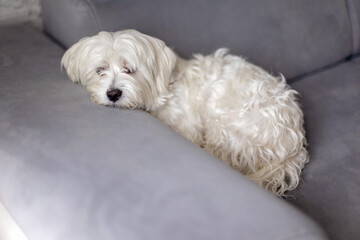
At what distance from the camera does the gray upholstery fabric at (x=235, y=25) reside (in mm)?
1787

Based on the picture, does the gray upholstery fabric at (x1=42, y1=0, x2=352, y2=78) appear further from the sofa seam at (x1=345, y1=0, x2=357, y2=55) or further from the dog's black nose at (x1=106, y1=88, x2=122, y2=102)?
the dog's black nose at (x1=106, y1=88, x2=122, y2=102)

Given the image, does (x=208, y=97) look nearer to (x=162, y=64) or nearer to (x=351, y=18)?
(x=162, y=64)

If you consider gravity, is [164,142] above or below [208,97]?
above

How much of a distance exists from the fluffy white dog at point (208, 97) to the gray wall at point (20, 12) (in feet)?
1.76

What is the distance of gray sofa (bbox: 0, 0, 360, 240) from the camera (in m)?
1.01

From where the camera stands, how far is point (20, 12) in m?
2.04

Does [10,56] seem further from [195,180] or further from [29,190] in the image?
[195,180]

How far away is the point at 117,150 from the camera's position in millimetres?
1182

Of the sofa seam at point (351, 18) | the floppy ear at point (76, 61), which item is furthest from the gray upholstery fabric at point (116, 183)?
the sofa seam at point (351, 18)

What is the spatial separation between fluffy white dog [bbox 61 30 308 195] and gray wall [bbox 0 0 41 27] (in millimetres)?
535

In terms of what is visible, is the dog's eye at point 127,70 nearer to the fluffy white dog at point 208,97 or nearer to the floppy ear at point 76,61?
the fluffy white dog at point 208,97

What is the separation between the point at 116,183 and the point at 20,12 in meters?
1.28

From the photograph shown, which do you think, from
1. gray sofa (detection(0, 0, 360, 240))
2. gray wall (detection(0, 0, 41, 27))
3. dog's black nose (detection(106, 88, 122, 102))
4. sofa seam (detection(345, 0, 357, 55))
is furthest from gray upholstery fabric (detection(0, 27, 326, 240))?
sofa seam (detection(345, 0, 357, 55))

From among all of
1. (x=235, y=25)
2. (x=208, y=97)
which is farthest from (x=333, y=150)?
(x=235, y=25)
